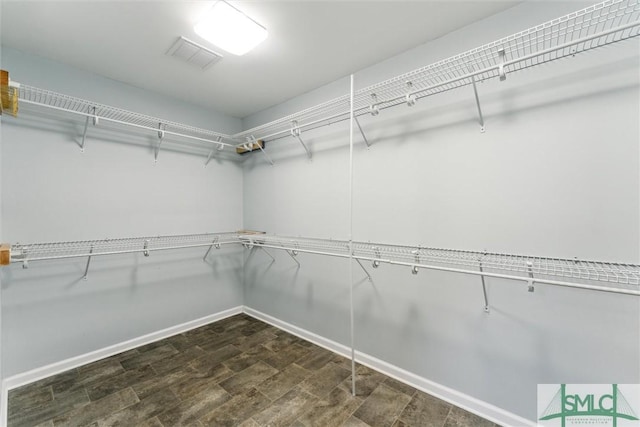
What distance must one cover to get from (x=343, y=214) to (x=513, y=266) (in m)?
1.28

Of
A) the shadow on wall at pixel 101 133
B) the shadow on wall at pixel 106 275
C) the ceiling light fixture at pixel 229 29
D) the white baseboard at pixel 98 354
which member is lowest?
the white baseboard at pixel 98 354

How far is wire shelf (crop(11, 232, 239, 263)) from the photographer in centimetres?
187

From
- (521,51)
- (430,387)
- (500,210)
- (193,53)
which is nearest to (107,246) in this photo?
(193,53)

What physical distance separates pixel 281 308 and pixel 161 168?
1.96 metres

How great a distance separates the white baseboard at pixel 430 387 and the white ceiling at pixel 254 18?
245 cm

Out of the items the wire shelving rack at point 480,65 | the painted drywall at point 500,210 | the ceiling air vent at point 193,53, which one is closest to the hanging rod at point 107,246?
the wire shelving rack at point 480,65

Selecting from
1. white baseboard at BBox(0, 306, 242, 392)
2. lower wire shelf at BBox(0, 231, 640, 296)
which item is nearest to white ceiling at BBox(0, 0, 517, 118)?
lower wire shelf at BBox(0, 231, 640, 296)

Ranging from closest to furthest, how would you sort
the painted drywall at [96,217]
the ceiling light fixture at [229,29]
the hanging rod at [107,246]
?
the ceiling light fixture at [229,29] < the hanging rod at [107,246] < the painted drywall at [96,217]

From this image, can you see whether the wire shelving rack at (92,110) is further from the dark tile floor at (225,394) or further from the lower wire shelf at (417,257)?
the dark tile floor at (225,394)

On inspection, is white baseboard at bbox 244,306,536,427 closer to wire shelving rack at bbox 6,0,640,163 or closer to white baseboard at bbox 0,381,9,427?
wire shelving rack at bbox 6,0,640,163

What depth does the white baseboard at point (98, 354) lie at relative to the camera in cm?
194

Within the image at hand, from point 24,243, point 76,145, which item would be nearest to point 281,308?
point 24,243

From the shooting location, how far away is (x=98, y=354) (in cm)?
229

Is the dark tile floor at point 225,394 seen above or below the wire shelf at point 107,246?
below
